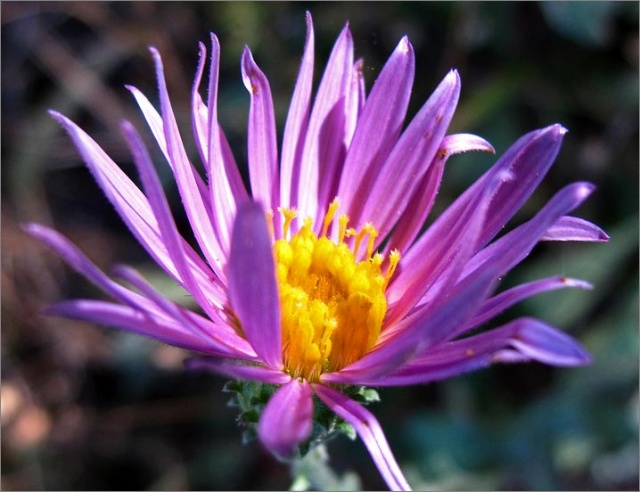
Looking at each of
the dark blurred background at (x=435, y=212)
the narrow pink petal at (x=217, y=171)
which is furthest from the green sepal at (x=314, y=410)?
the dark blurred background at (x=435, y=212)

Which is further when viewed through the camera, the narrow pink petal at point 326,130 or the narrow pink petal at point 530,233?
the narrow pink petal at point 326,130

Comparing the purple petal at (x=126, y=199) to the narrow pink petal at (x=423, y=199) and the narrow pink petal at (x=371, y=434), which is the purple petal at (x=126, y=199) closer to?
the narrow pink petal at (x=371, y=434)

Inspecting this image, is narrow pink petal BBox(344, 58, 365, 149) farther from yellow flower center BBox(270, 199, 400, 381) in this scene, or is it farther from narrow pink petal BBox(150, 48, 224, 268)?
narrow pink petal BBox(150, 48, 224, 268)

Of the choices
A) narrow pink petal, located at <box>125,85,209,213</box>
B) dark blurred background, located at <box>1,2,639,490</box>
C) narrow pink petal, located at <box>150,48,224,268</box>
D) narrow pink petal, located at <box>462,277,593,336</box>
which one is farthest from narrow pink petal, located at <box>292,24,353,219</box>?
dark blurred background, located at <box>1,2,639,490</box>

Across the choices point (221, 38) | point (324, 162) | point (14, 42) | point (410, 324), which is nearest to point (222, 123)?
point (221, 38)

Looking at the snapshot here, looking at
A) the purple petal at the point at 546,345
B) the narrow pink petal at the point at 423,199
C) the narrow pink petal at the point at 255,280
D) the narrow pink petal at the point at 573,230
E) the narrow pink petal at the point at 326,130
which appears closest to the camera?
the purple petal at the point at 546,345

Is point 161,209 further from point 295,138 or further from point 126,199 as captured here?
point 295,138
